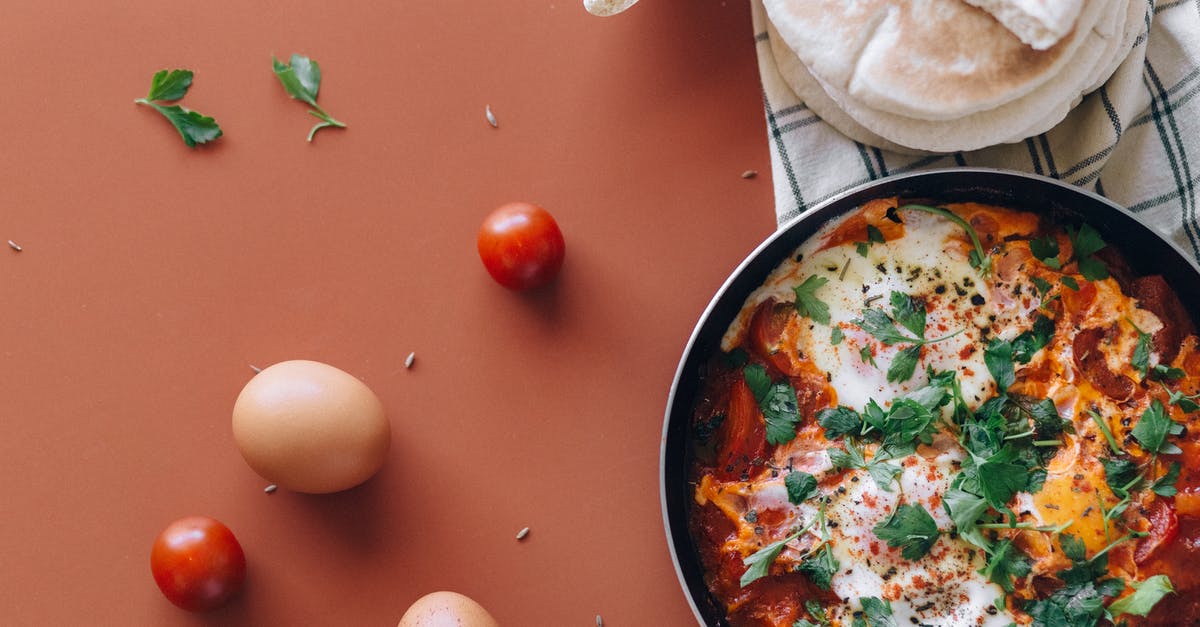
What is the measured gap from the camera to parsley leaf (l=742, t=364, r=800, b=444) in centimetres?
→ 198

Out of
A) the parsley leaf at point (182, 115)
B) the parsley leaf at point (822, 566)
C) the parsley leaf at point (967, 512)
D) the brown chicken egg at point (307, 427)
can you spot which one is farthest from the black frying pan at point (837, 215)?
the parsley leaf at point (182, 115)

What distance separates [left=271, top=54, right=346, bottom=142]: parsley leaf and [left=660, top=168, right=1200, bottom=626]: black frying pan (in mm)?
1024

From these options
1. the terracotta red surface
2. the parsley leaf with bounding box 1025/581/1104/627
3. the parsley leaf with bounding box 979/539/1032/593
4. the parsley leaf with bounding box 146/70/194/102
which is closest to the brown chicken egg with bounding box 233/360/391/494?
the terracotta red surface

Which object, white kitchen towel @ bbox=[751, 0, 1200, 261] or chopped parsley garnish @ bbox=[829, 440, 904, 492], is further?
white kitchen towel @ bbox=[751, 0, 1200, 261]

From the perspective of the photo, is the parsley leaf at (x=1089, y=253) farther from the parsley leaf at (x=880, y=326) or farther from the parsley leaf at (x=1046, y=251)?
the parsley leaf at (x=880, y=326)

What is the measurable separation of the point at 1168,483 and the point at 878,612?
0.62 meters

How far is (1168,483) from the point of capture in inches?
74.0

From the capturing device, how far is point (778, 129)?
2.16 meters

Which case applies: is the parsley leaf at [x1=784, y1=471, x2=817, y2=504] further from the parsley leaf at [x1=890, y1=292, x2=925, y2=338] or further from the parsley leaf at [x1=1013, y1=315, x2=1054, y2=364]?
the parsley leaf at [x1=1013, y1=315, x2=1054, y2=364]

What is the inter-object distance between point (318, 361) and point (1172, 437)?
1.86m

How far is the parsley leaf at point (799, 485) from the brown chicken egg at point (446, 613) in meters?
0.73

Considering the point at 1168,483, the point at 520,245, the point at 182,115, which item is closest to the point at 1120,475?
the point at 1168,483

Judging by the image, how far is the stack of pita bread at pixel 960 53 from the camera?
184 centimetres

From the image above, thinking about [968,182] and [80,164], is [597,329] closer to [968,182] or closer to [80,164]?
[968,182]
